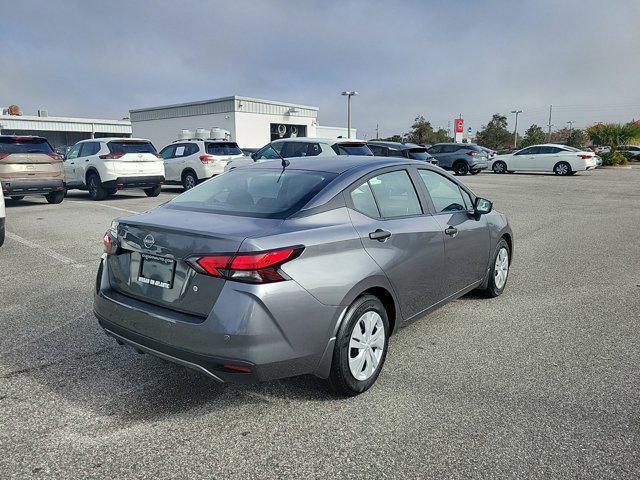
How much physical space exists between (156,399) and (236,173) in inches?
70.8

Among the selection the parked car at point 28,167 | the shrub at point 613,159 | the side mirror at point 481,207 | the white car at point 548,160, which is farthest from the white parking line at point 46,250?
the shrub at point 613,159

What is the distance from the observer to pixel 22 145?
12.0 meters

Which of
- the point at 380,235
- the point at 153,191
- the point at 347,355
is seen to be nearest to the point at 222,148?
the point at 153,191

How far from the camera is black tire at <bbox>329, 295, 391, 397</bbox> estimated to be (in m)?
2.94

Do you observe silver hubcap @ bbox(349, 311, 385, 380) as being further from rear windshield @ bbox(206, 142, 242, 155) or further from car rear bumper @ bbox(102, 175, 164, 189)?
rear windshield @ bbox(206, 142, 242, 155)

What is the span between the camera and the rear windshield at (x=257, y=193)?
10.4 ft

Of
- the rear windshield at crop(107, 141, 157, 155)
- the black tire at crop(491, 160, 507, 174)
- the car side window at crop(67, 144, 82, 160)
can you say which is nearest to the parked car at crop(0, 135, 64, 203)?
the rear windshield at crop(107, 141, 157, 155)

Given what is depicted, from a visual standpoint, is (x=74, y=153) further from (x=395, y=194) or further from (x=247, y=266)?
(x=247, y=266)

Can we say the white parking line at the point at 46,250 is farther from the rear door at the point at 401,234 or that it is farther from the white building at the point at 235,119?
the white building at the point at 235,119

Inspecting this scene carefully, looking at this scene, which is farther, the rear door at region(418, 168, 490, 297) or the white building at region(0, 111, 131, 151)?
the white building at region(0, 111, 131, 151)

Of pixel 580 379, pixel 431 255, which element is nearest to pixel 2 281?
pixel 431 255

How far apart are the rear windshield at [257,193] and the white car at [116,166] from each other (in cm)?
1064

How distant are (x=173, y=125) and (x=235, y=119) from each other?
25.6ft

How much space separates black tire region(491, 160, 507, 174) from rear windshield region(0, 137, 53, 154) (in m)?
21.8
